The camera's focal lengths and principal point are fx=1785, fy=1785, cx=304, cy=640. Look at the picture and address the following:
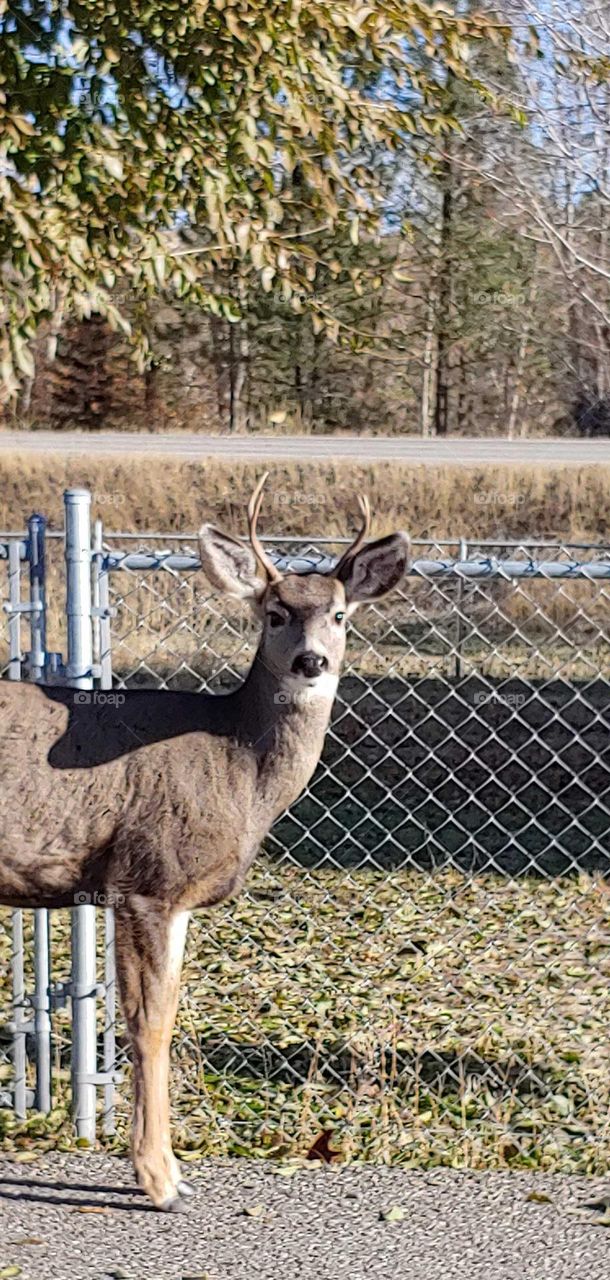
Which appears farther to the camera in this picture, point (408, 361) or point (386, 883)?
point (408, 361)

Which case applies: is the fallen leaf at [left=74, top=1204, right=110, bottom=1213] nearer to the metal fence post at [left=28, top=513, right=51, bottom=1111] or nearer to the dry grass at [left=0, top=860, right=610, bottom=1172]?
the dry grass at [left=0, top=860, right=610, bottom=1172]

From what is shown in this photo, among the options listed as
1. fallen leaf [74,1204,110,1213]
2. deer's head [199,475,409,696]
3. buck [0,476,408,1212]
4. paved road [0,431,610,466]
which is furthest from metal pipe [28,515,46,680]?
paved road [0,431,610,466]

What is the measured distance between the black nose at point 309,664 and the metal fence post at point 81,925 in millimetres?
962

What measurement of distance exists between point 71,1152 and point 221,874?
1131 millimetres

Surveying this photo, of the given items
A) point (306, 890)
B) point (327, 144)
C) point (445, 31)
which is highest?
point (445, 31)

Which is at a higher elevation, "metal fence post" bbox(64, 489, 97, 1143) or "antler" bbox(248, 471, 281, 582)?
"antler" bbox(248, 471, 281, 582)

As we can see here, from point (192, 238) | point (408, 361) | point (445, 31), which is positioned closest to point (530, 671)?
point (192, 238)

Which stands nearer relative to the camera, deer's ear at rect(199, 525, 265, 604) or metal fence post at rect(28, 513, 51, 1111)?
deer's ear at rect(199, 525, 265, 604)

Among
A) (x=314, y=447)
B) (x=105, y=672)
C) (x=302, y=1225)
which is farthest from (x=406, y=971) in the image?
(x=314, y=447)

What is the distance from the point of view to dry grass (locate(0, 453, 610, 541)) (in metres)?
18.8

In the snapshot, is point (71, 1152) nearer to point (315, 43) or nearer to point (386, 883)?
point (386, 883)

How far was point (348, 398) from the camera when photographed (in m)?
23.3

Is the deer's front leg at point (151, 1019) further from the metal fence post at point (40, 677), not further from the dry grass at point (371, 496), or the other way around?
the dry grass at point (371, 496)

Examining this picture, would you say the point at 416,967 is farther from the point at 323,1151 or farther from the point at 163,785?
the point at 163,785
